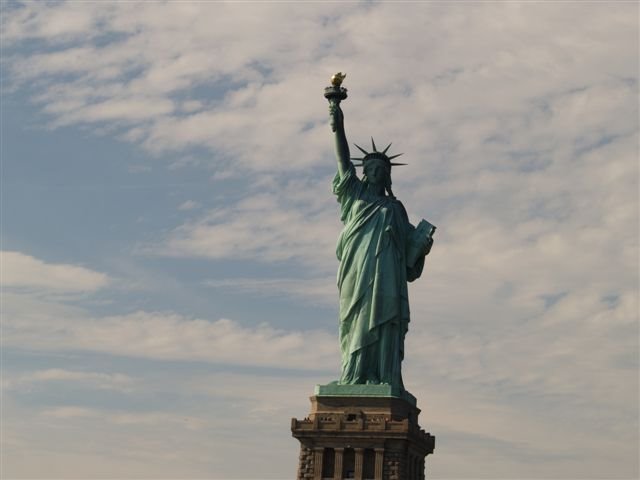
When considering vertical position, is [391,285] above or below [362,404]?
above

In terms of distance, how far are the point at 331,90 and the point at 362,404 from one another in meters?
12.1

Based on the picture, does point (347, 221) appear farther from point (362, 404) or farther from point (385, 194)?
point (362, 404)

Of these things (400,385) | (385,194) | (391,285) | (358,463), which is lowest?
(358,463)

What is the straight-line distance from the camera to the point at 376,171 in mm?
55625

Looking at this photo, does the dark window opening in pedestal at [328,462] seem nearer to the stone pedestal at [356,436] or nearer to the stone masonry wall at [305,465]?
the stone pedestal at [356,436]

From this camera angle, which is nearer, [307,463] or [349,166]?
[307,463]

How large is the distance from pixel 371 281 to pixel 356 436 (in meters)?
6.08

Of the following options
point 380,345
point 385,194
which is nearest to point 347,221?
point 385,194

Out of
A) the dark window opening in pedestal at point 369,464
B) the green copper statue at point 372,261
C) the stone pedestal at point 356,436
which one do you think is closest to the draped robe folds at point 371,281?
the green copper statue at point 372,261

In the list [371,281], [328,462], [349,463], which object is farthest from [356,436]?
[371,281]

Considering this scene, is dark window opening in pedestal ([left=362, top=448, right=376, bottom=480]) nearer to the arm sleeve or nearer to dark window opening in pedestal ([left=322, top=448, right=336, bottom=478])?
dark window opening in pedestal ([left=322, top=448, right=336, bottom=478])

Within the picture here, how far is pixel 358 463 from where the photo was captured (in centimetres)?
5109

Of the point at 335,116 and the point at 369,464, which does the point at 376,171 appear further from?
the point at 369,464

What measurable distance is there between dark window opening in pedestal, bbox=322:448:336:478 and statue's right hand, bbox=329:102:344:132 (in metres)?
12.3
